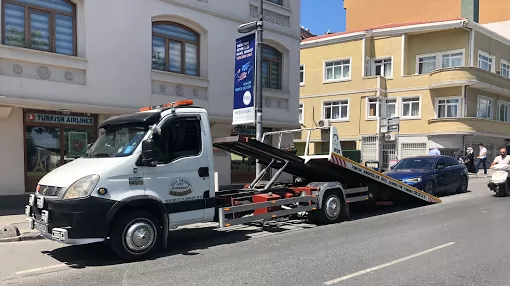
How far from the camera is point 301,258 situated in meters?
6.64

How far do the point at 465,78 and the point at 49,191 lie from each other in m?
28.1

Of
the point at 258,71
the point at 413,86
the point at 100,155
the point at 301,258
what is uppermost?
the point at 413,86

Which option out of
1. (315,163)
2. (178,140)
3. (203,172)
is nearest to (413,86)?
(315,163)

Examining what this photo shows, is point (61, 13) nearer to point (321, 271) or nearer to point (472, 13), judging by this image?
point (321, 271)

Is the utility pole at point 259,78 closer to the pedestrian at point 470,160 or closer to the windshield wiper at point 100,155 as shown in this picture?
the windshield wiper at point 100,155

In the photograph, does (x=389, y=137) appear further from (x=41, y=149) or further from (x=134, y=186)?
(x=134, y=186)

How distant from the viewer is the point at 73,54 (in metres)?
12.5

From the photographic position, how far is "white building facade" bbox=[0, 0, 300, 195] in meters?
11.5

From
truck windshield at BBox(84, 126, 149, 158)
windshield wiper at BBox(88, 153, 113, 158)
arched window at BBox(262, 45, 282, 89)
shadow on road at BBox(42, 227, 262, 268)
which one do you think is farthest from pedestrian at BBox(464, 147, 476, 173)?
windshield wiper at BBox(88, 153, 113, 158)

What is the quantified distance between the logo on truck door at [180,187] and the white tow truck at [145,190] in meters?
0.02

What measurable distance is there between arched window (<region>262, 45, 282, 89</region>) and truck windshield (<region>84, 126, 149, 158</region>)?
10926 millimetres

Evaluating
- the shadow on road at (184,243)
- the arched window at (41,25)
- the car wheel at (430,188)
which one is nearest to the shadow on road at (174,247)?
the shadow on road at (184,243)

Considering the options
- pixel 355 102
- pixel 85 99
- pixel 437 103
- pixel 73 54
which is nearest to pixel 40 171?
pixel 85 99

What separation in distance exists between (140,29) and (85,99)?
2.97 m
